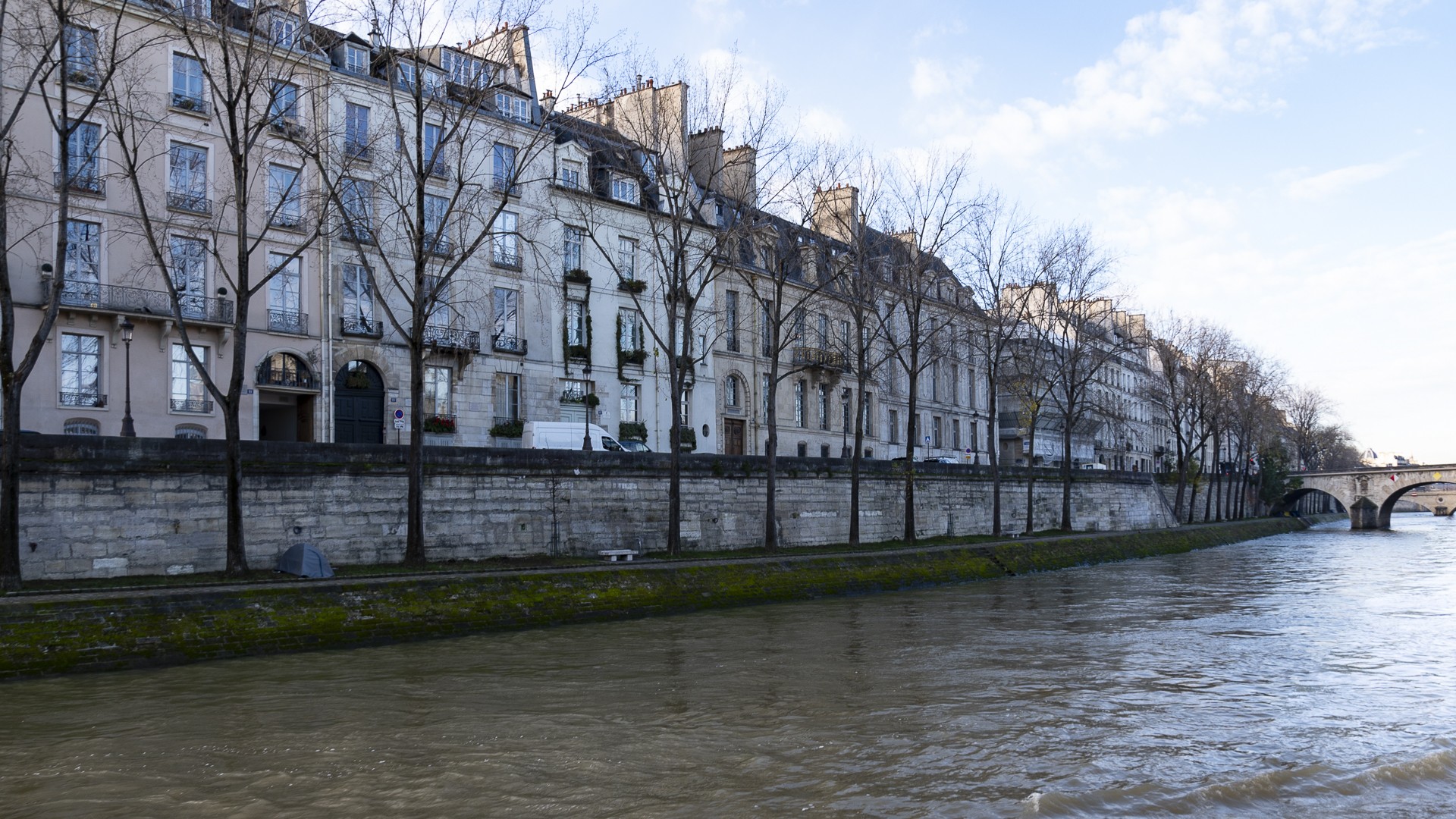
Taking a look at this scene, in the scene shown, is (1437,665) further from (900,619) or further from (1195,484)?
(1195,484)

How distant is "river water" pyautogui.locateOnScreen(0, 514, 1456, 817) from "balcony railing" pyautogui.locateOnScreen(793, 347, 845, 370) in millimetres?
27043

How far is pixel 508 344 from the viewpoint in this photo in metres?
35.4

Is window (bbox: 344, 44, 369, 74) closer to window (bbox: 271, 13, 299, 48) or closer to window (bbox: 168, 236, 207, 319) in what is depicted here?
window (bbox: 271, 13, 299, 48)

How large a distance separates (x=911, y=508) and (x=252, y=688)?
23088 mm

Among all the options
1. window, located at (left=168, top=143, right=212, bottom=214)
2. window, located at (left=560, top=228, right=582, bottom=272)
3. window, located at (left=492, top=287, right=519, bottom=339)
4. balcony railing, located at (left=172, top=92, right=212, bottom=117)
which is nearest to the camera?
window, located at (left=168, top=143, right=212, bottom=214)

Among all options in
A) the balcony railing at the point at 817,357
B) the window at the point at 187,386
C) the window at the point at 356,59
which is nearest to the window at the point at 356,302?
the window at the point at 187,386

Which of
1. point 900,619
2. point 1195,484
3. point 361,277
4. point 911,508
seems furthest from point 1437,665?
point 1195,484

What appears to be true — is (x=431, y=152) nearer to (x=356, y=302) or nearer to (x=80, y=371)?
(x=356, y=302)

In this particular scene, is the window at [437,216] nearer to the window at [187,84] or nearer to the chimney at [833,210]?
the window at [187,84]

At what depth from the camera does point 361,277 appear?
106 feet

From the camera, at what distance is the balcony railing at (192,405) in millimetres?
28500

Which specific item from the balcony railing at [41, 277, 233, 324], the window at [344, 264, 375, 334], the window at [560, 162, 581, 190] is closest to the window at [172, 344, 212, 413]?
the balcony railing at [41, 277, 233, 324]

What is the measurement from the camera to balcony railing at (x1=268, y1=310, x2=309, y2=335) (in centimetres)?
3030

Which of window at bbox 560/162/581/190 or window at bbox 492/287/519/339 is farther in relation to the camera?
window at bbox 560/162/581/190
